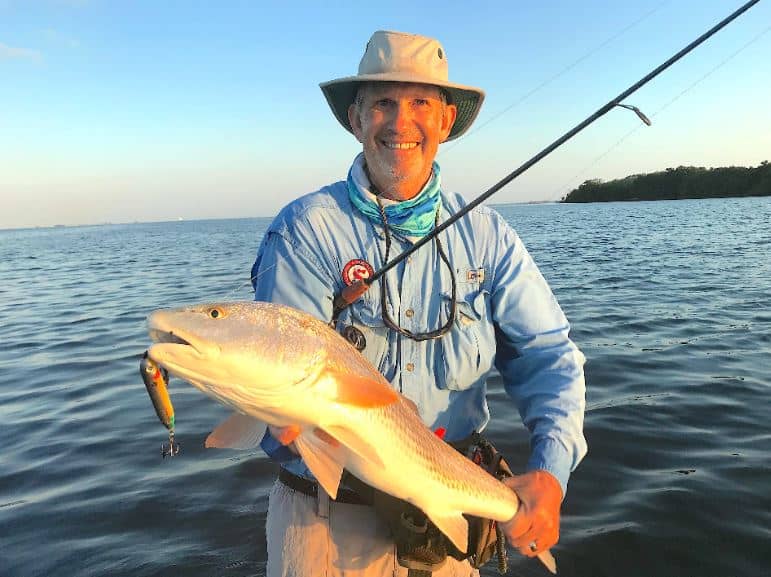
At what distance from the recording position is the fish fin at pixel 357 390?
2.50m

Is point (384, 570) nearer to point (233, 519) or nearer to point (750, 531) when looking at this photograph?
point (233, 519)

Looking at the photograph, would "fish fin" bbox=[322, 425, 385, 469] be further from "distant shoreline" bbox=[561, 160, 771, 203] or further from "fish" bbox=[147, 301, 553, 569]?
"distant shoreline" bbox=[561, 160, 771, 203]

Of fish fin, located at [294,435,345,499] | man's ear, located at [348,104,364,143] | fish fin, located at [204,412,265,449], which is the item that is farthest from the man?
fish fin, located at [294,435,345,499]

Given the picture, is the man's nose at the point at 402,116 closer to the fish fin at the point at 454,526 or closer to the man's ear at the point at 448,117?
the man's ear at the point at 448,117

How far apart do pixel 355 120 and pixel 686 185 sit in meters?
109

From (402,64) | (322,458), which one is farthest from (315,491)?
(402,64)

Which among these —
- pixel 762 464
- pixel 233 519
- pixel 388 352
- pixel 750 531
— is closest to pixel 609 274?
pixel 762 464

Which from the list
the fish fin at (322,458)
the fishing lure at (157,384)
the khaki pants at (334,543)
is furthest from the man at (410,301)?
the fishing lure at (157,384)

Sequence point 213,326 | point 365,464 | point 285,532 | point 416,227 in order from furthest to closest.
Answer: point 416,227, point 285,532, point 365,464, point 213,326

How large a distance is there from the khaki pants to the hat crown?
244cm

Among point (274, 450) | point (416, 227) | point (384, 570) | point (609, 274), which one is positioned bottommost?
point (609, 274)

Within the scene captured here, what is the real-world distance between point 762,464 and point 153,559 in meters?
6.14

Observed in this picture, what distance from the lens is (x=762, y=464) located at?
6176mm

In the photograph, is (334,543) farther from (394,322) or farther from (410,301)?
(410,301)
